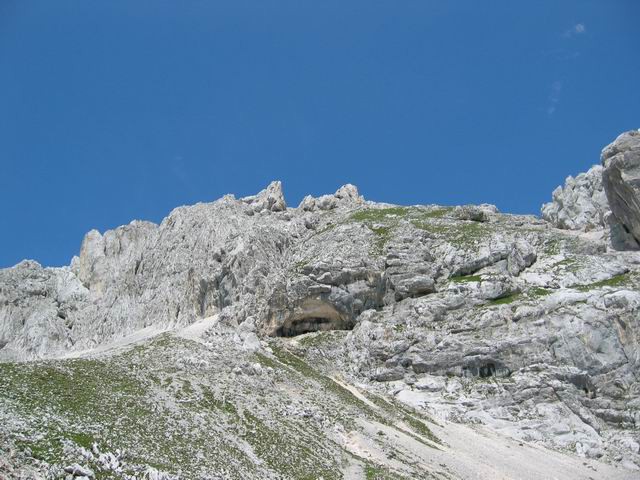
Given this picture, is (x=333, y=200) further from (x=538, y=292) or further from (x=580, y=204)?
(x=538, y=292)

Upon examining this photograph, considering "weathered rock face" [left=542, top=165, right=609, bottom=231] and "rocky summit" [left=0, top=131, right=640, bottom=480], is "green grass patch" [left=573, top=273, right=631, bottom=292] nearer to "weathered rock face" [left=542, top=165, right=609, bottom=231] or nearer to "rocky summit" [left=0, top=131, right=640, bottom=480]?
"rocky summit" [left=0, top=131, right=640, bottom=480]

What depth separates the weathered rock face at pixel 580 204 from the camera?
348ft

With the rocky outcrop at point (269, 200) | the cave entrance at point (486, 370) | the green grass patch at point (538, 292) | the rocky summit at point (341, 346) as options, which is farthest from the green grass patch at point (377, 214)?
the cave entrance at point (486, 370)

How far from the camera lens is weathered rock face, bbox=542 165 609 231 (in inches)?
4173

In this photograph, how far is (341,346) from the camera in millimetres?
77938

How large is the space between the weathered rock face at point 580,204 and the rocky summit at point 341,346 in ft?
1.26

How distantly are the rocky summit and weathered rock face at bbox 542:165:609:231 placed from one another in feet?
1.26

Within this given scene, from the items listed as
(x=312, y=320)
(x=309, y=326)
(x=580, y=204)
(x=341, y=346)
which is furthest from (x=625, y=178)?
(x=309, y=326)

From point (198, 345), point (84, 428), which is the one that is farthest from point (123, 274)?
point (84, 428)

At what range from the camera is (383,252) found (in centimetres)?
8919

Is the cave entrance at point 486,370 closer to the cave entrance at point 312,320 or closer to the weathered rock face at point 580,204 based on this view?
the cave entrance at point 312,320

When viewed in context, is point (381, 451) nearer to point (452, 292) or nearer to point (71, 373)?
point (71, 373)

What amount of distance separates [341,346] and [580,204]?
178 feet

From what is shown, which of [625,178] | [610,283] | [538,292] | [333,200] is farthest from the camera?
[333,200]
